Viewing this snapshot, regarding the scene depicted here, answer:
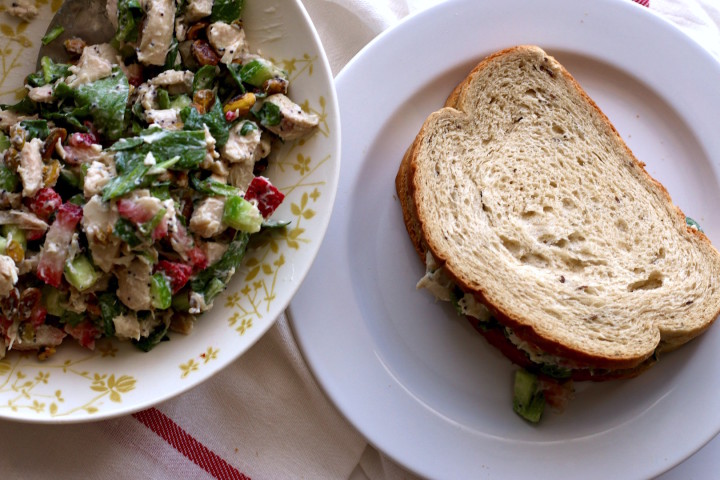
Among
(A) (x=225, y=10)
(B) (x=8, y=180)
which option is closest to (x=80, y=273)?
(B) (x=8, y=180)

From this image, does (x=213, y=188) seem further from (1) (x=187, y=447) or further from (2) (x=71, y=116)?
(1) (x=187, y=447)

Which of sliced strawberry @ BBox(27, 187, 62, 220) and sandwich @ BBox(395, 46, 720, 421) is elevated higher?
sandwich @ BBox(395, 46, 720, 421)

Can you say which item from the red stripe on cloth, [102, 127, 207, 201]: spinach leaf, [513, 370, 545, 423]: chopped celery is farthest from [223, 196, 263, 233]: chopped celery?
[513, 370, 545, 423]: chopped celery

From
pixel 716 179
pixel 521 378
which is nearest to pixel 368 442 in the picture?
pixel 521 378

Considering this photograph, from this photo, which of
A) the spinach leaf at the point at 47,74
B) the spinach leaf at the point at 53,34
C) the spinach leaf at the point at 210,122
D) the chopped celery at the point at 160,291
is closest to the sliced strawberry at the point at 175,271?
the chopped celery at the point at 160,291

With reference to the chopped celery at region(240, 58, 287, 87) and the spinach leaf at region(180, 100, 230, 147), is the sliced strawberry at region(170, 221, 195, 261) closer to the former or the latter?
the spinach leaf at region(180, 100, 230, 147)

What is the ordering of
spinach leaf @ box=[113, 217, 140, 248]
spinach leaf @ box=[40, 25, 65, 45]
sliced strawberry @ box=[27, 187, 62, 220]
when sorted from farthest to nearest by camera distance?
1. spinach leaf @ box=[40, 25, 65, 45]
2. sliced strawberry @ box=[27, 187, 62, 220]
3. spinach leaf @ box=[113, 217, 140, 248]

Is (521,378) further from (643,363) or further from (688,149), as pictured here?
(688,149)
